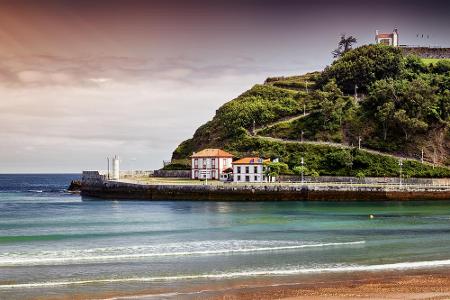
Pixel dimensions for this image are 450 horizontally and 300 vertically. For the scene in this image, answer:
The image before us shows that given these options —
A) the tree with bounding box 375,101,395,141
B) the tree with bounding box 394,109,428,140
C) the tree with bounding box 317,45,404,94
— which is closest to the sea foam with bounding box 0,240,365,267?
the tree with bounding box 394,109,428,140

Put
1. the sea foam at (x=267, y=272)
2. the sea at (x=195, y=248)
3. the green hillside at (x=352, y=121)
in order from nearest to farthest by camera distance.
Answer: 1. the sea foam at (x=267, y=272)
2. the sea at (x=195, y=248)
3. the green hillside at (x=352, y=121)

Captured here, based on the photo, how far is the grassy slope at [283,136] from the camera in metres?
95.2

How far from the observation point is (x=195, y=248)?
37.3m

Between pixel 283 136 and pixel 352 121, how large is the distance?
40.1 feet

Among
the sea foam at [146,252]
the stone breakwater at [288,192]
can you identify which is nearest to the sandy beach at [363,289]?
the sea foam at [146,252]

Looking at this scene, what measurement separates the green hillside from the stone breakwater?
1091cm

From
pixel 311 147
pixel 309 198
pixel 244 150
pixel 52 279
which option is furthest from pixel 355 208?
pixel 52 279

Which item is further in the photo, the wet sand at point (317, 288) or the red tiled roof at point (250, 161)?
the red tiled roof at point (250, 161)

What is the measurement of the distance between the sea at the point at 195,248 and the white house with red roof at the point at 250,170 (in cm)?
3078

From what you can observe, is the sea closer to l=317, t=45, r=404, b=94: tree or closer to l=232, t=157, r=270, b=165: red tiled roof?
l=232, t=157, r=270, b=165: red tiled roof

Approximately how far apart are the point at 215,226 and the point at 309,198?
107 feet

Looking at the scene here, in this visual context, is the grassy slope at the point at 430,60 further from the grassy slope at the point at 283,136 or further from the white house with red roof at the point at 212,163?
the white house with red roof at the point at 212,163

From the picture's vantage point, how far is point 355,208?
229 feet

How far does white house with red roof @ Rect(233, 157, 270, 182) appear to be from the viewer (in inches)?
3770
